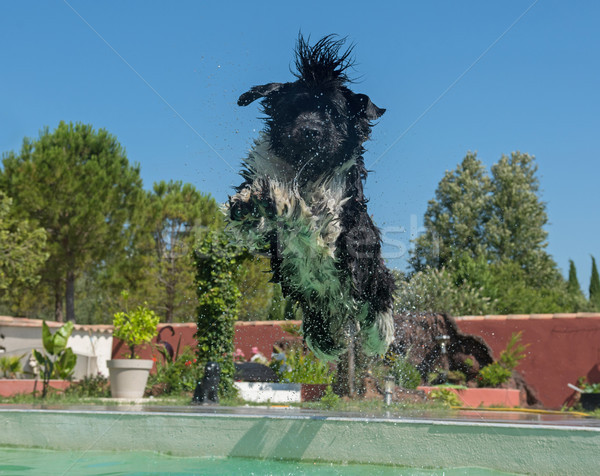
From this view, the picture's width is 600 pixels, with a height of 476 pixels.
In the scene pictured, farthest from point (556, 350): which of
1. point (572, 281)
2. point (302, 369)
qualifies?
point (572, 281)

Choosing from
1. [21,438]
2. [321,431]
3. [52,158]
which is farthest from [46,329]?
[52,158]

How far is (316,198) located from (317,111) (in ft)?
2.62

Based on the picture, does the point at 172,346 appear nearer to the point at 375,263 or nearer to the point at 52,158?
the point at 375,263

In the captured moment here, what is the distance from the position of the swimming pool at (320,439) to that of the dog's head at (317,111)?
10.1ft

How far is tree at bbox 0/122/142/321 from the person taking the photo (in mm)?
33656

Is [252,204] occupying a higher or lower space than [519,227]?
lower

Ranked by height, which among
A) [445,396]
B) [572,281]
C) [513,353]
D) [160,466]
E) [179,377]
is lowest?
[160,466]

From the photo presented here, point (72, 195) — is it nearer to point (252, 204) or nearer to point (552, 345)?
point (552, 345)

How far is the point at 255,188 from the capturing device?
4750 mm

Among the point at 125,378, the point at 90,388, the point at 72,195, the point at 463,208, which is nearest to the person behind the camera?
the point at 125,378

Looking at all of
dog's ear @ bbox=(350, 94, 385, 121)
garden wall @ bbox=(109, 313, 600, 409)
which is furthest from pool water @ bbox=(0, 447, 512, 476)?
garden wall @ bbox=(109, 313, 600, 409)

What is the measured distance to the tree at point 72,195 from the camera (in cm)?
3366

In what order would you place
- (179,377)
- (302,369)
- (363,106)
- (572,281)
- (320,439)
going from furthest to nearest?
(572,281) → (179,377) → (302,369) → (320,439) → (363,106)

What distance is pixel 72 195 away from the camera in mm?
34156
